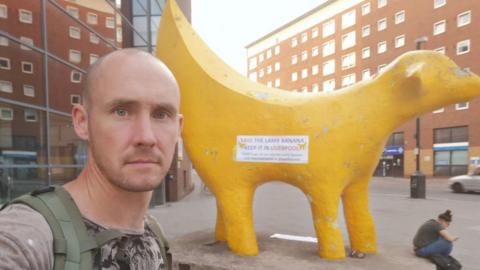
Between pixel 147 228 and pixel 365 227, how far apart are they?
4701 millimetres

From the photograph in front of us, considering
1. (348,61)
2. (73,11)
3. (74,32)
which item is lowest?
(74,32)

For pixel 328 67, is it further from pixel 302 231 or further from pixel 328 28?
pixel 302 231

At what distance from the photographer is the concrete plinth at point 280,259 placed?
4.83 meters

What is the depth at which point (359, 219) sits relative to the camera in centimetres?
545


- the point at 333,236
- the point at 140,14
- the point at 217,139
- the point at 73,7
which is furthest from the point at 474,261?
the point at 140,14

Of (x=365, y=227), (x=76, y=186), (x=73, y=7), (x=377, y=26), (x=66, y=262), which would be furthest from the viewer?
(x=377, y=26)

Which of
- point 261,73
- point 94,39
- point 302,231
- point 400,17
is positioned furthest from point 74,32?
point 261,73

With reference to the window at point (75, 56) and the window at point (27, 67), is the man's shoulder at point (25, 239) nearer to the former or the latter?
the window at point (27, 67)

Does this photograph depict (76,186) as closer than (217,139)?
Yes

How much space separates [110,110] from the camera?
3.90 ft

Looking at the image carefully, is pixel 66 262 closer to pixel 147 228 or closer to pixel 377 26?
pixel 147 228

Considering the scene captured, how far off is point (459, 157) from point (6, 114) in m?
28.0

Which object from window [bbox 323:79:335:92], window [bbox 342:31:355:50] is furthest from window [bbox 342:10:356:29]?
window [bbox 323:79:335:92]

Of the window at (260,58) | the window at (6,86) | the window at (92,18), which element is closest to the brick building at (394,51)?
the window at (260,58)
